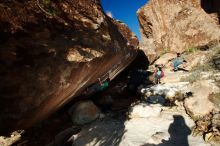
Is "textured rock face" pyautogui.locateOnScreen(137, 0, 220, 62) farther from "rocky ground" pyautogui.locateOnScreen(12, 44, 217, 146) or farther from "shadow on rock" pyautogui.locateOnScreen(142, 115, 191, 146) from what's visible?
"shadow on rock" pyautogui.locateOnScreen(142, 115, 191, 146)

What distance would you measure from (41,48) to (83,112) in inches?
220

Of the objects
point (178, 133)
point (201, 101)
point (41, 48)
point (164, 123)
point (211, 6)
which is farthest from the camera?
point (211, 6)

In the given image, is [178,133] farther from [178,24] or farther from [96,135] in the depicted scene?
[178,24]

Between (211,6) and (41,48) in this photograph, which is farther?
(211,6)

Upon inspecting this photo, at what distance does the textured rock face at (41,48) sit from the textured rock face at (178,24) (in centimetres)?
1247

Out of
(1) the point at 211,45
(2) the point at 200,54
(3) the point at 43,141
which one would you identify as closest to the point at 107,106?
(3) the point at 43,141

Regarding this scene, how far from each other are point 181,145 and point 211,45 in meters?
11.9

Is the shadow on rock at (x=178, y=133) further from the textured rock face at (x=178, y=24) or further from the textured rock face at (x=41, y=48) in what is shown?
the textured rock face at (x=178, y=24)

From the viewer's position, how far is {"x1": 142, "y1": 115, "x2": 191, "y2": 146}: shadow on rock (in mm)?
6137

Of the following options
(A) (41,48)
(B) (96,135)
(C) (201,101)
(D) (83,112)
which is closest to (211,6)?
(C) (201,101)

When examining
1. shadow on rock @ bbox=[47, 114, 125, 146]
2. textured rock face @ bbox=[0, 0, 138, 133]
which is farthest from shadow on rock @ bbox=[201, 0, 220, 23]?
textured rock face @ bbox=[0, 0, 138, 133]

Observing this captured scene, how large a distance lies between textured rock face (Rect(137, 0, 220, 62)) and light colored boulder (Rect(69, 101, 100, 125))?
9329mm

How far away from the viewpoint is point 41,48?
3.73 m

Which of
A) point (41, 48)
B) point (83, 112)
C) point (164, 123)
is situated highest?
point (41, 48)
